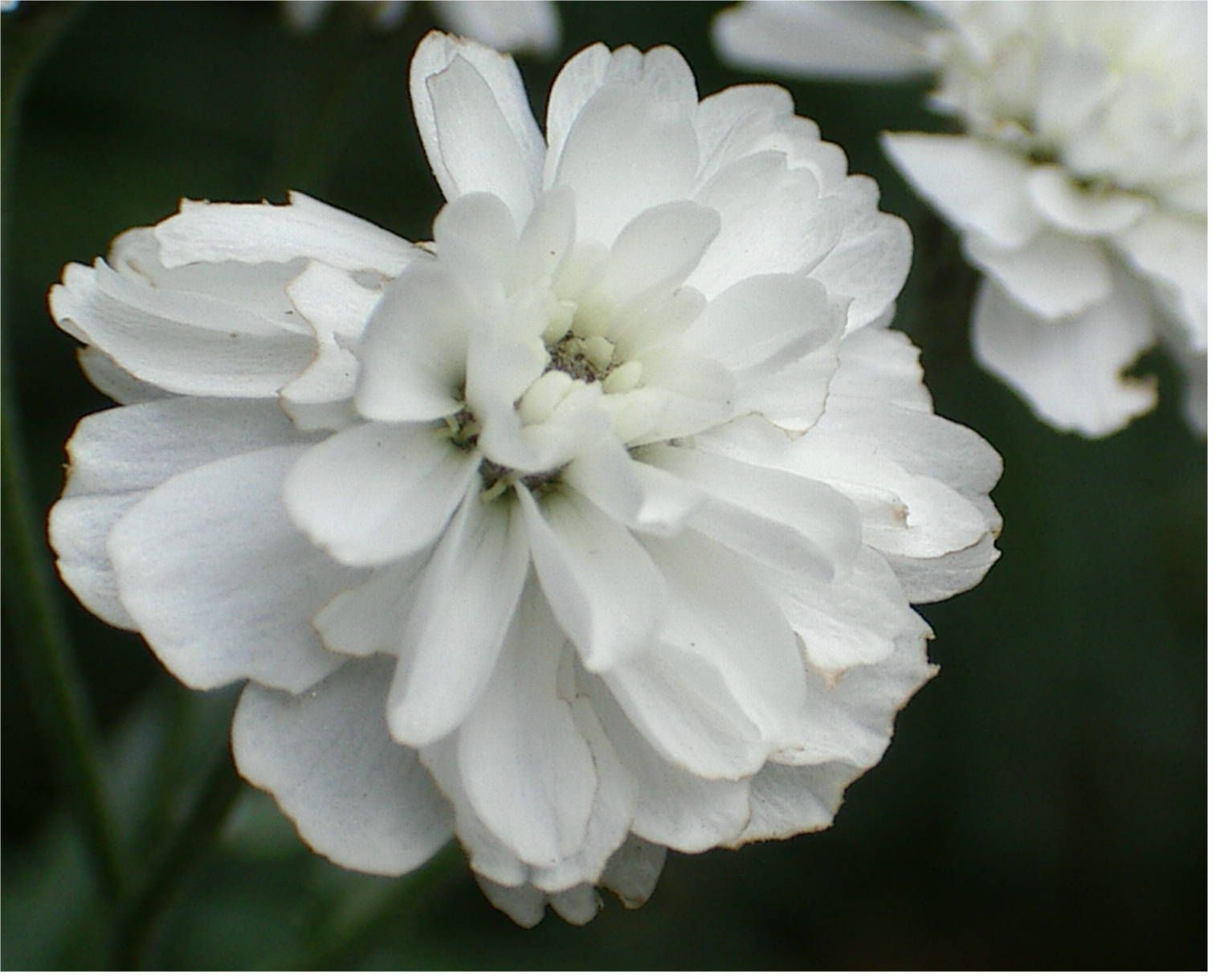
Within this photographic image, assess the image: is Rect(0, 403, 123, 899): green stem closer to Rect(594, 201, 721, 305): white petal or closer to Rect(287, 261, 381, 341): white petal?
Rect(287, 261, 381, 341): white petal

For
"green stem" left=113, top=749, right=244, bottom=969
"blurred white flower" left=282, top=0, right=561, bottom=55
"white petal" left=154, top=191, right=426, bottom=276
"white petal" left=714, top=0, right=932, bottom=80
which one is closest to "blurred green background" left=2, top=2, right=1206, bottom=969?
"blurred white flower" left=282, top=0, right=561, bottom=55

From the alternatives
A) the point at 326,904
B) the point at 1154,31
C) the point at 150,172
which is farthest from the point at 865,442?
the point at 150,172

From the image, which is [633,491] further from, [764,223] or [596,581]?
[764,223]

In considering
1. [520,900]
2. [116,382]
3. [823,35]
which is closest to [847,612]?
[520,900]

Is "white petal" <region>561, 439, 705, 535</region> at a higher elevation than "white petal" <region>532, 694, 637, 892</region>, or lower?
higher

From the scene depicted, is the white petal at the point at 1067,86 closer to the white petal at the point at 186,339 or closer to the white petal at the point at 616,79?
the white petal at the point at 616,79

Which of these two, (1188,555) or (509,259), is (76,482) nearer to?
(509,259)
